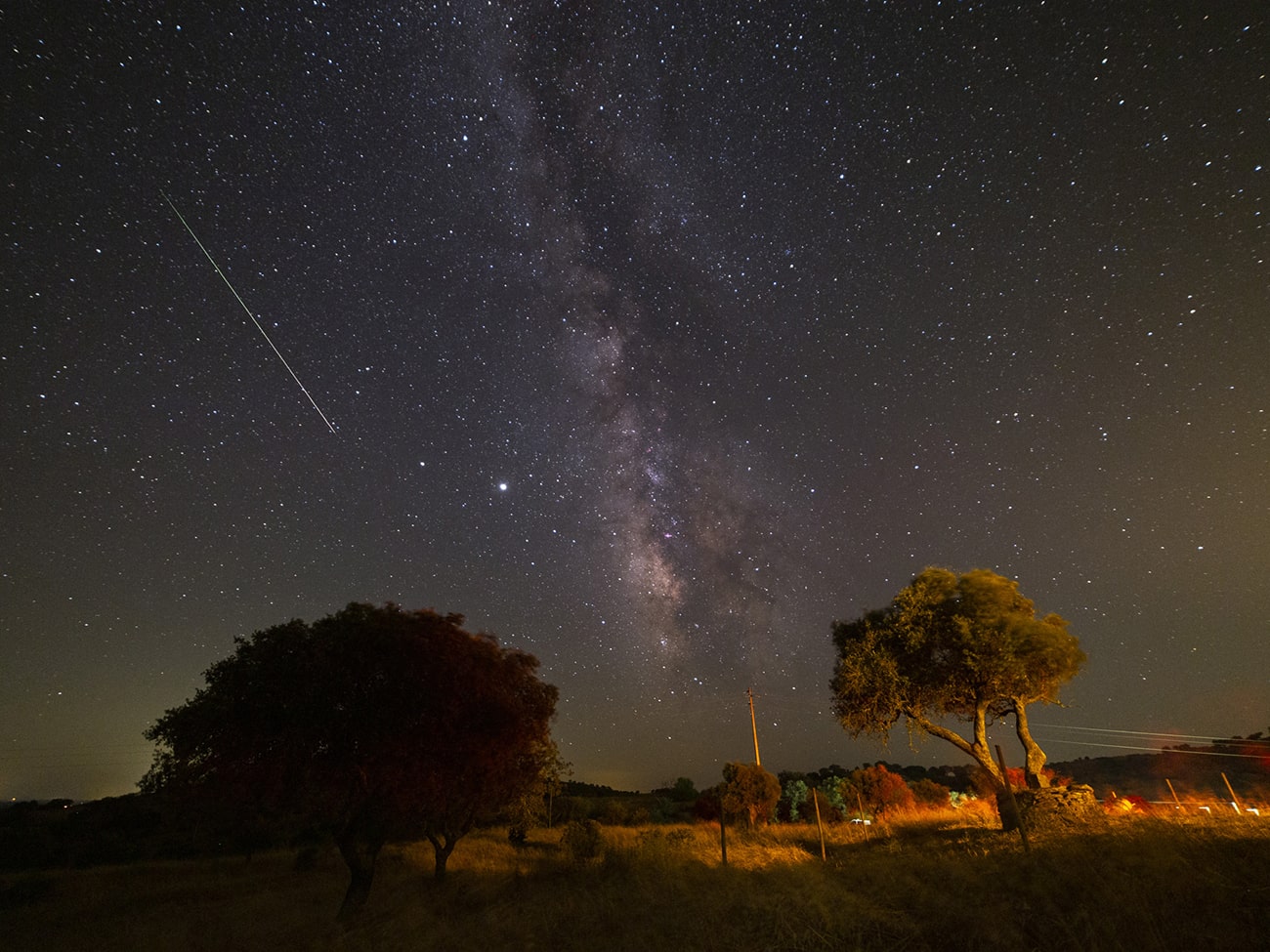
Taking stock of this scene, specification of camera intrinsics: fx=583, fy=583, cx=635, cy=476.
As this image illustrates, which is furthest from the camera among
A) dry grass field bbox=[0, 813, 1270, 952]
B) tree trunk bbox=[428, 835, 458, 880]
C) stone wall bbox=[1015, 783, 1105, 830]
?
tree trunk bbox=[428, 835, 458, 880]

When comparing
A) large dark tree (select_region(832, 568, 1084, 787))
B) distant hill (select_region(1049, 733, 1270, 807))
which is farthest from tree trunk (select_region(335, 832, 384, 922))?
distant hill (select_region(1049, 733, 1270, 807))

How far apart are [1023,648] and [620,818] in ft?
116

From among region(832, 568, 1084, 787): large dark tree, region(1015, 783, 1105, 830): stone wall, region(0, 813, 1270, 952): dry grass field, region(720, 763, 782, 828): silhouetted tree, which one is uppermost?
region(832, 568, 1084, 787): large dark tree

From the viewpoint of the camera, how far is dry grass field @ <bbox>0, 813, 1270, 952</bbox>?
7742 mm

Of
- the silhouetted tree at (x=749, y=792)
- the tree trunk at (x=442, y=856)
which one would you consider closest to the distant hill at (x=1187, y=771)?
the silhouetted tree at (x=749, y=792)

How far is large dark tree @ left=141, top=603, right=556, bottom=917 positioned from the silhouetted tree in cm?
2710

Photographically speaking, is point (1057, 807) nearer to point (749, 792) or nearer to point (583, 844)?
point (583, 844)

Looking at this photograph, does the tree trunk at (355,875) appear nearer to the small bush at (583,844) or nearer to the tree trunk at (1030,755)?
the small bush at (583,844)

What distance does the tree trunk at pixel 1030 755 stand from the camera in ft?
68.4

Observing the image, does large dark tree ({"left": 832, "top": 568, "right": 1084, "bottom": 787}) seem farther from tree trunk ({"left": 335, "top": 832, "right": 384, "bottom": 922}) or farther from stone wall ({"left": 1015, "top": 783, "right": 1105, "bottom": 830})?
tree trunk ({"left": 335, "top": 832, "right": 384, "bottom": 922})

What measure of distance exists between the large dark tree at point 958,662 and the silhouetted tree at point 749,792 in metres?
19.3

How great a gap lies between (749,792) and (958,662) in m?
23.6

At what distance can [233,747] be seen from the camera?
14852 millimetres

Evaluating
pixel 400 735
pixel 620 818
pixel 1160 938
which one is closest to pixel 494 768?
pixel 400 735
